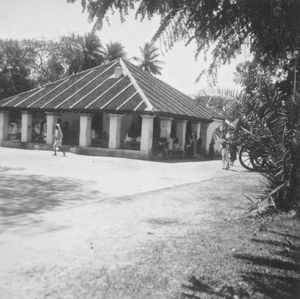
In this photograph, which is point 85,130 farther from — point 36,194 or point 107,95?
point 36,194

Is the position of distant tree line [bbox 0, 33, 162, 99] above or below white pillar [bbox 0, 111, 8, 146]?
above

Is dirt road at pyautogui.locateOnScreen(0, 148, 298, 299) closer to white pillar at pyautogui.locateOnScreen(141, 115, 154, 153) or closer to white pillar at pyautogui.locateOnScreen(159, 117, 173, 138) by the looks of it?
white pillar at pyautogui.locateOnScreen(141, 115, 154, 153)

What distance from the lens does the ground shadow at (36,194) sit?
7011mm

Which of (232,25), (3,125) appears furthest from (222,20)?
(3,125)

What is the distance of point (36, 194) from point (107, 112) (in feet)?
44.4

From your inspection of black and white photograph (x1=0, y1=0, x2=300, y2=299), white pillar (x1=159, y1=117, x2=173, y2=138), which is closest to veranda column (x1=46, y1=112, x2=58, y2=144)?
white pillar (x1=159, y1=117, x2=173, y2=138)

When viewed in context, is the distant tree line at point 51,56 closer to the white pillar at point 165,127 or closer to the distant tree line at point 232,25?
the white pillar at point 165,127

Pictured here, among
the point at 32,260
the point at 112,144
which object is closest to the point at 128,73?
the point at 112,144

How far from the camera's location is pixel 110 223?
6.08 meters

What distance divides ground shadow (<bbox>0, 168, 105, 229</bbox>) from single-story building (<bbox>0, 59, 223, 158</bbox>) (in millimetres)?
10106

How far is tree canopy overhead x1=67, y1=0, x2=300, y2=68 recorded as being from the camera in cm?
307

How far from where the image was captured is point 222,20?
11.1ft

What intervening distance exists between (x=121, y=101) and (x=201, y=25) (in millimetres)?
18720

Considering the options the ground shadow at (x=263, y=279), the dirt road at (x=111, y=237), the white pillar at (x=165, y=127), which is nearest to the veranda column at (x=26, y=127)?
the white pillar at (x=165, y=127)
